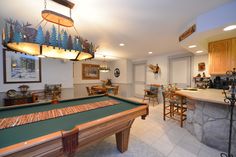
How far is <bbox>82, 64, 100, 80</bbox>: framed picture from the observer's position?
267 inches

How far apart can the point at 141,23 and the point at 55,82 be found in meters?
3.85

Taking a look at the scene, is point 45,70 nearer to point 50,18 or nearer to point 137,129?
point 50,18

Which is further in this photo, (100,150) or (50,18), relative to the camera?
(100,150)

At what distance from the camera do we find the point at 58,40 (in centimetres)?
153

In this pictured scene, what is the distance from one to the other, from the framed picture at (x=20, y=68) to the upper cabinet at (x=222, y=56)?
5.40 metres

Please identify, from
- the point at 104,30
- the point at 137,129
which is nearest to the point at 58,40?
the point at 104,30

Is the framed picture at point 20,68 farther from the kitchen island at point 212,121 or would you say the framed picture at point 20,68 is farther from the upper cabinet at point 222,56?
the upper cabinet at point 222,56

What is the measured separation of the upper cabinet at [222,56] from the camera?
8.33 ft

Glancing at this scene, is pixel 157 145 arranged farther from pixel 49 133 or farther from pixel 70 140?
pixel 49 133

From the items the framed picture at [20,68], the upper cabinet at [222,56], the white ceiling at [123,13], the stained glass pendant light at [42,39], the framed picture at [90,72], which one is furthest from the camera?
the framed picture at [90,72]

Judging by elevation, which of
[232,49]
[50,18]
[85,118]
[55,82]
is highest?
[50,18]

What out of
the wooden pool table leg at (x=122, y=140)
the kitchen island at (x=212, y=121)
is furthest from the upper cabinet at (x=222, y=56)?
the wooden pool table leg at (x=122, y=140)

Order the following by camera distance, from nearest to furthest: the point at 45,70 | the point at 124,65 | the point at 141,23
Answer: the point at 141,23, the point at 45,70, the point at 124,65

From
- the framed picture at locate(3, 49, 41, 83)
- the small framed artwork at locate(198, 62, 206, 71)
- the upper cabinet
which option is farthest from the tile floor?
the framed picture at locate(3, 49, 41, 83)
